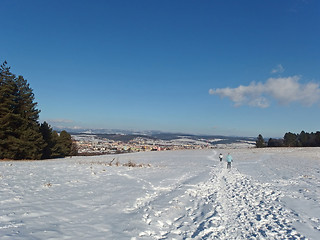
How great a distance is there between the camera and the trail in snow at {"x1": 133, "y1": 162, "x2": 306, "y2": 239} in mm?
5518

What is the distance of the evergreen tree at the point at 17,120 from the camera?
83.0 feet

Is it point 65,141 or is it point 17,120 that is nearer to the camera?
point 17,120

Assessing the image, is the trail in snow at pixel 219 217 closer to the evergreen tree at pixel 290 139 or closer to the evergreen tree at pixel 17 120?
the evergreen tree at pixel 17 120

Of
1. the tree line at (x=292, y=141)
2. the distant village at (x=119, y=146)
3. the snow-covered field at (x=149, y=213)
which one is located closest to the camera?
the snow-covered field at (x=149, y=213)

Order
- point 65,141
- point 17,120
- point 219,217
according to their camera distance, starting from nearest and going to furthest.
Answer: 1. point 219,217
2. point 17,120
3. point 65,141

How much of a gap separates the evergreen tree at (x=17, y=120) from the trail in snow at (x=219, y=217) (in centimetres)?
2310

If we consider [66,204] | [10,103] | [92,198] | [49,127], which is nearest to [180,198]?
[92,198]

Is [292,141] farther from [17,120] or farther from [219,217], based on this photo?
[219,217]

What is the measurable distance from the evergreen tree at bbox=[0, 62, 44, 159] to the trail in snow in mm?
23101

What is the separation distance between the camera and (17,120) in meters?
27.1

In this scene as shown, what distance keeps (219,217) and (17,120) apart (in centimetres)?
2784

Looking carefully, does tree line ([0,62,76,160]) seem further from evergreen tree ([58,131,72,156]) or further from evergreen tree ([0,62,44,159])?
evergreen tree ([58,131,72,156])

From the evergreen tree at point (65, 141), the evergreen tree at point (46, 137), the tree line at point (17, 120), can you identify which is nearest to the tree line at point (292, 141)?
the evergreen tree at point (65, 141)

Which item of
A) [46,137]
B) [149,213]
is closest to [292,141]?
[46,137]
